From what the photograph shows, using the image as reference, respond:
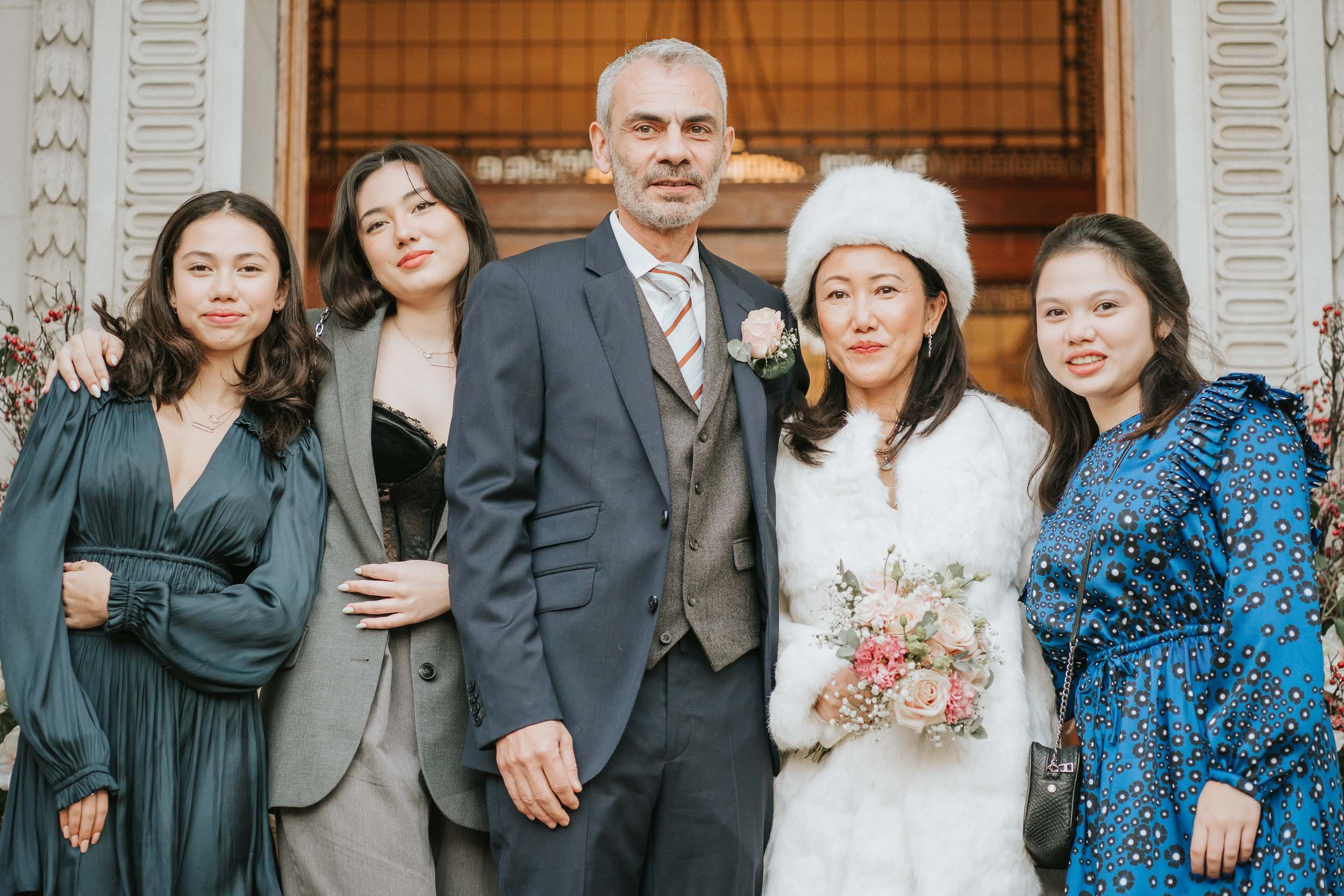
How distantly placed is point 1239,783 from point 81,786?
215 cm

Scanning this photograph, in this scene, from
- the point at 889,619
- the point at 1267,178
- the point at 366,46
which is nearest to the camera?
the point at 889,619

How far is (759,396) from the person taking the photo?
279cm

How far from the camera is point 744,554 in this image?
8.89ft

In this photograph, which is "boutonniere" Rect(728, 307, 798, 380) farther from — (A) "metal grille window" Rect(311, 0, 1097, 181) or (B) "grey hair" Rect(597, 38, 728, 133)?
(A) "metal grille window" Rect(311, 0, 1097, 181)

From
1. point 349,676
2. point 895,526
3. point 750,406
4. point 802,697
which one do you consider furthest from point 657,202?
point 349,676

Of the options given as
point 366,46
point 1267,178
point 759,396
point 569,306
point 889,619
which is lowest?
point 889,619

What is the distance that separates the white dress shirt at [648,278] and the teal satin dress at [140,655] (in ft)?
2.99

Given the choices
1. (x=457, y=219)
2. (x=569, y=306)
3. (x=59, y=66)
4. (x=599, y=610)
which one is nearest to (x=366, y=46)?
(x=59, y=66)

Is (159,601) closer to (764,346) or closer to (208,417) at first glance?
(208,417)

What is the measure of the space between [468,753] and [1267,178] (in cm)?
317

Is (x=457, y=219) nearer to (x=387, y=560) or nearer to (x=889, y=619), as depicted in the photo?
(x=387, y=560)

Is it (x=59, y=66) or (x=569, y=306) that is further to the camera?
(x=59, y=66)

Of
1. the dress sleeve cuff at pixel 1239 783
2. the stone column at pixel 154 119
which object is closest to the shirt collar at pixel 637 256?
the dress sleeve cuff at pixel 1239 783

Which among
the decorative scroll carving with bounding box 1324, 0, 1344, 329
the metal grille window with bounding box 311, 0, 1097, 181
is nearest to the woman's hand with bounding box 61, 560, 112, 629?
the decorative scroll carving with bounding box 1324, 0, 1344, 329
